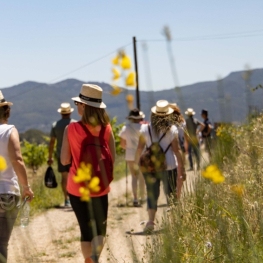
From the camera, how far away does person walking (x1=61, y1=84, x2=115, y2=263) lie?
6.23 metres

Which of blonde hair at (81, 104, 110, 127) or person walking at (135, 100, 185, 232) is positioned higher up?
blonde hair at (81, 104, 110, 127)

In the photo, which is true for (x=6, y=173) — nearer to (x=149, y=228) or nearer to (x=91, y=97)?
(x=91, y=97)

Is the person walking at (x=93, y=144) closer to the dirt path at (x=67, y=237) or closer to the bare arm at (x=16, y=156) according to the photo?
the dirt path at (x=67, y=237)

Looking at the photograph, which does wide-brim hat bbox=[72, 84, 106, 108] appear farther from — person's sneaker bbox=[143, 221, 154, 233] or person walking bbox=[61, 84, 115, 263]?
person's sneaker bbox=[143, 221, 154, 233]

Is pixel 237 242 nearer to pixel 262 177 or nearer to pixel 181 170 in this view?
pixel 262 177

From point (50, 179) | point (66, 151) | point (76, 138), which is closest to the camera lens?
point (76, 138)

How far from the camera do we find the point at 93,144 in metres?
6.18

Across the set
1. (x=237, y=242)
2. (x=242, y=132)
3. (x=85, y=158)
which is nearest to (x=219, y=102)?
(x=237, y=242)

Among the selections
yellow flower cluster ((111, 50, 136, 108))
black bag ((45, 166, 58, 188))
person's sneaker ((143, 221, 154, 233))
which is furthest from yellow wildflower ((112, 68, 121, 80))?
black bag ((45, 166, 58, 188))

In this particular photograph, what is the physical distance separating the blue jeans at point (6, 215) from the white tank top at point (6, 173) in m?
0.05

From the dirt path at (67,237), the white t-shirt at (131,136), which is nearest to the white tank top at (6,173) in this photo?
the dirt path at (67,237)

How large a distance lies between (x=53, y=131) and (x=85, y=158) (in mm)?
6161

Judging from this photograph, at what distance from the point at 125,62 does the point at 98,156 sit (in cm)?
296

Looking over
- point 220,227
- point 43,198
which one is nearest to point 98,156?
point 220,227
